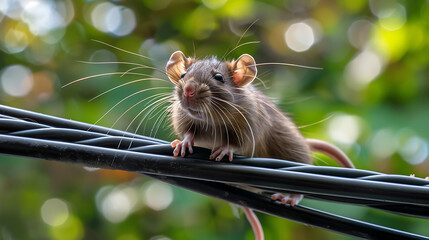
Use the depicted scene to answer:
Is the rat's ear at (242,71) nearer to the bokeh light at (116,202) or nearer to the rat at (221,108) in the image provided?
the rat at (221,108)

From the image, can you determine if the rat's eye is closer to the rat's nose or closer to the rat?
the rat

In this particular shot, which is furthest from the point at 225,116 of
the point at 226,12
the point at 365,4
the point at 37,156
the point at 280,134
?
the point at 365,4

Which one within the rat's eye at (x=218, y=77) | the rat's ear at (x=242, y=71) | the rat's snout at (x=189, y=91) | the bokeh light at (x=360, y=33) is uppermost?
the bokeh light at (x=360, y=33)

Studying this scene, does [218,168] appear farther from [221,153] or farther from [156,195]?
[156,195]

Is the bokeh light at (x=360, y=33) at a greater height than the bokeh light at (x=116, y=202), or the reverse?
the bokeh light at (x=360, y=33)

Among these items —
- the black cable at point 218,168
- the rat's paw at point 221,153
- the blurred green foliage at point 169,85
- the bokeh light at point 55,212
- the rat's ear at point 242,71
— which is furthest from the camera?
the bokeh light at point 55,212

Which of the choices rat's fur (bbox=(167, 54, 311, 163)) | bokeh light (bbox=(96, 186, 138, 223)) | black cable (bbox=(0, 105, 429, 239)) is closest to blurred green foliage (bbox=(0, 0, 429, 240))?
bokeh light (bbox=(96, 186, 138, 223))

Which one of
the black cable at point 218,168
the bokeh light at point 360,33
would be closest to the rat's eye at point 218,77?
the black cable at point 218,168
